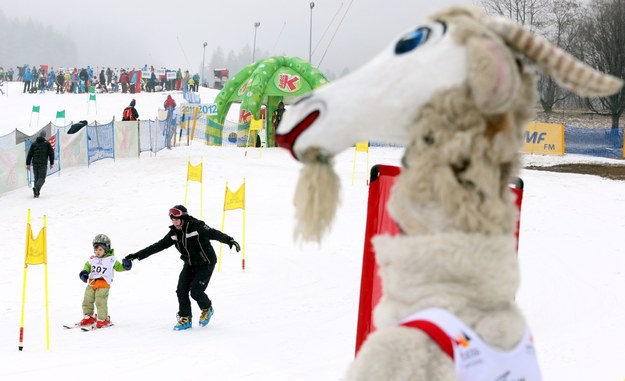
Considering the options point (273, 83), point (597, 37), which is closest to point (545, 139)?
point (273, 83)

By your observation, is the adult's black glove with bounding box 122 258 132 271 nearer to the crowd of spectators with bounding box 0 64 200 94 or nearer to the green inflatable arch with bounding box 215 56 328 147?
the green inflatable arch with bounding box 215 56 328 147

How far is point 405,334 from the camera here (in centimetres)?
204

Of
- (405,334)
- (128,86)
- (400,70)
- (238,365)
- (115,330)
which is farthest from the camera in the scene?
(128,86)

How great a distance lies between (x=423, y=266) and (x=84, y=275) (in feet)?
29.6

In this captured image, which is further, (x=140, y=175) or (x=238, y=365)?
(x=140, y=175)

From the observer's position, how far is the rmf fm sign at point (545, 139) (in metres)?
28.6

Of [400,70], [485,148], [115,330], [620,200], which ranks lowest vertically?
[115,330]

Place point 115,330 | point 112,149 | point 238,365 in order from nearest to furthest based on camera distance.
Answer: point 238,365, point 115,330, point 112,149

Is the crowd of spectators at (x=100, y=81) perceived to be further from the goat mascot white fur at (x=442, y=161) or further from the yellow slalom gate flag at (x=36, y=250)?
the goat mascot white fur at (x=442, y=161)

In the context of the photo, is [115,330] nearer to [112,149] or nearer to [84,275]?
[84,275]

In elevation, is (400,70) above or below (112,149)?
above

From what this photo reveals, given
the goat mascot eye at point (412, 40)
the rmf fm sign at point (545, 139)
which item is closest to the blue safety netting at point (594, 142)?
the rmf fm sign at point (545, 139)

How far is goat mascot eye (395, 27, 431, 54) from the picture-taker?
2252 mm

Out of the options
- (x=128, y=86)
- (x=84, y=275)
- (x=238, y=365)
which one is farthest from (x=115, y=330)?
(x=128, y=86)
